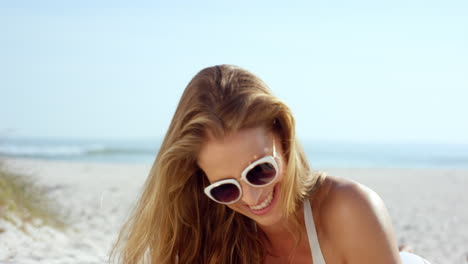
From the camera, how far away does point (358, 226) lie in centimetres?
206

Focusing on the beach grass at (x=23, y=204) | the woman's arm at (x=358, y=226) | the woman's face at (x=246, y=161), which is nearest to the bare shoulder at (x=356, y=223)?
the woman's arm at (x=358, y=226)

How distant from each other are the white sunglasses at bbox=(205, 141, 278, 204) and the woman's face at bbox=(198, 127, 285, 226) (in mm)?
21

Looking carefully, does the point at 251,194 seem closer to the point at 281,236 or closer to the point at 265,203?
the point at 265,203

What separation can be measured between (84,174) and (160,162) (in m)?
14.4

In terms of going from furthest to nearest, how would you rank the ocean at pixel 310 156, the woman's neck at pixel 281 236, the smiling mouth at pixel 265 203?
the ocean at pixel 310 156 < the woman's neck at pixel 281 236 < the smiling mouth at pixel 265 203

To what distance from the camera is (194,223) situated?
253 cm

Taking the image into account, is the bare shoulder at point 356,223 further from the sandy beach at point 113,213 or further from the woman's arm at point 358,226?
the sandy beach at point 113,213

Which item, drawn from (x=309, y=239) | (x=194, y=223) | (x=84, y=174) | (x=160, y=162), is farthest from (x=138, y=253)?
(x=84, y=174)

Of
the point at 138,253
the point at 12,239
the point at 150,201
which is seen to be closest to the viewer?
the point at 150,201

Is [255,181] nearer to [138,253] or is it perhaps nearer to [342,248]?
[342,248]

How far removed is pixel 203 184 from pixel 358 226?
0.74m

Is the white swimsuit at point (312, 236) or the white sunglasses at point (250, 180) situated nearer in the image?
the white sunglasses at point (250, 180)

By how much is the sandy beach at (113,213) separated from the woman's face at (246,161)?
1036mm

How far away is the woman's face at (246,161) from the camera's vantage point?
6.49 ft
